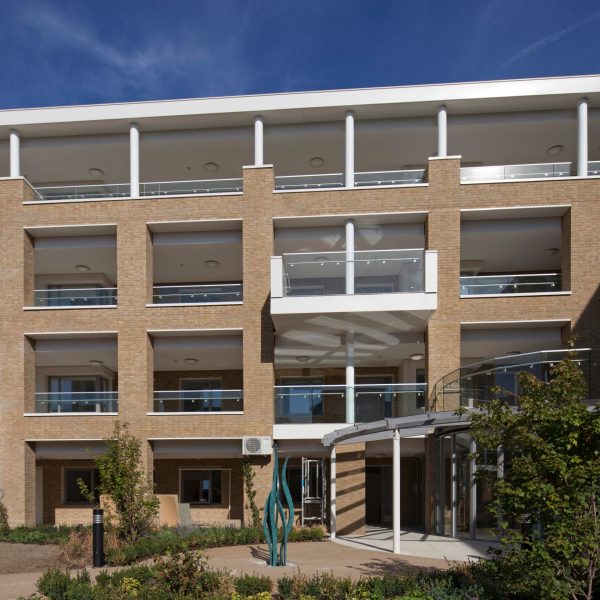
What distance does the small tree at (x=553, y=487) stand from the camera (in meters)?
7.44

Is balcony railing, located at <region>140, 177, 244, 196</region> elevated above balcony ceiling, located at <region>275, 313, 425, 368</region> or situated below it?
above

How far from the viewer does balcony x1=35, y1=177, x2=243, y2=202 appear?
70.8 feet

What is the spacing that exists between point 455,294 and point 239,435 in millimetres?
8654

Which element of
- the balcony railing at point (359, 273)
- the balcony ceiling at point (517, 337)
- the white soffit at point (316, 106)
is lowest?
the balcony ceiling at point (517, 337)

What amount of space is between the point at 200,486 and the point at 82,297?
8952 mm

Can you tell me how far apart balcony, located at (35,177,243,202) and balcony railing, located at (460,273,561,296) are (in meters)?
8.71

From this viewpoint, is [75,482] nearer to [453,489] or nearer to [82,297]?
[82,297]

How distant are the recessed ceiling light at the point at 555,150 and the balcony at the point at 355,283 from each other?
333 inches

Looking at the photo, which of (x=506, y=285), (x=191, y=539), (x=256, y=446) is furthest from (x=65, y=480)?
(x=506, y=285)

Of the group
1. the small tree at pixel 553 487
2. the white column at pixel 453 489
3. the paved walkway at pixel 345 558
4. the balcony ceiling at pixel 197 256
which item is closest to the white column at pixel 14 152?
the balcony ceiling at pixel 197 256

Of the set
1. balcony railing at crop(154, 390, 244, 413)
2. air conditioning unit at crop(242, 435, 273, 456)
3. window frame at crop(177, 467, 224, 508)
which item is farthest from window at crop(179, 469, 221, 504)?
air conditioning unit at crop(242, 435, 273, 456)

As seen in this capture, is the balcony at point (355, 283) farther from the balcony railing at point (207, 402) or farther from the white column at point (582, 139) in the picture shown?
the white column at point (582, 139)

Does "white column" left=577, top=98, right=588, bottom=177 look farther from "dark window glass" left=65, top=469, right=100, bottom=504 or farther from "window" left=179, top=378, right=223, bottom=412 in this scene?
"dark window glass" left=65, top=469, right=100, bottom=504

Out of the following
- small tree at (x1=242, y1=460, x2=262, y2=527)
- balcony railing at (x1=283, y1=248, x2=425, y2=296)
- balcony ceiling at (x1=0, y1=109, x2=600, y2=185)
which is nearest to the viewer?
balcony railing at (x1=283, y1=248, x2=425, y2=296)
